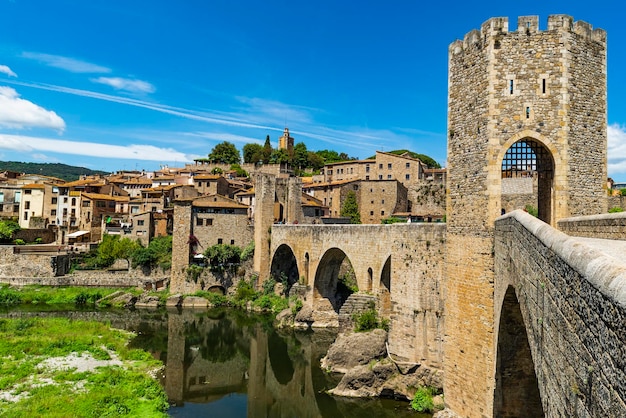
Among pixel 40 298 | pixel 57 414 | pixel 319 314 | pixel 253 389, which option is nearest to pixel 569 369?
pixel 57 414

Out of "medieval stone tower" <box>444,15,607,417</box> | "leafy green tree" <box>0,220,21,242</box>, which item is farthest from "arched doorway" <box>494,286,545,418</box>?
"leafy green tree" <box>0,220,21,242</box>

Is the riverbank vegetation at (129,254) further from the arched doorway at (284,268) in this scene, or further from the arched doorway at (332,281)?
the arched doorway at (332,281)

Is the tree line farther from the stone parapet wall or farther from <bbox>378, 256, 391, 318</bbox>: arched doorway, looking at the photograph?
the stone parapet wall

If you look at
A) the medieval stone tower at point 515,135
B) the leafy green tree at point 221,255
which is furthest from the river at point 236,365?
the medieval stone tower at point 515,135

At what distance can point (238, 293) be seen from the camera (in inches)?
1545

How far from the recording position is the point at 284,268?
40.2 meters

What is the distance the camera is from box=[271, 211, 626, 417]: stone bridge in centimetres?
320

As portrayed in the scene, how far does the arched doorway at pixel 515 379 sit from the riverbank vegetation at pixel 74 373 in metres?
11.8

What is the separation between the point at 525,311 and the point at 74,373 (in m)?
19.4

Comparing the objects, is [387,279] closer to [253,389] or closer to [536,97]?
[253,389]

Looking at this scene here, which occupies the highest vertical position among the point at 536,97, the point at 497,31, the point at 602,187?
the point at 497,31

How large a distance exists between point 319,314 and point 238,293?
31.4 ft

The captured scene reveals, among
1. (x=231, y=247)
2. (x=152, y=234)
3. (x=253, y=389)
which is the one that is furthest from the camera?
(x=152, y=234)

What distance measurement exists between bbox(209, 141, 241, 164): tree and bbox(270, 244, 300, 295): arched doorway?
50605mm
